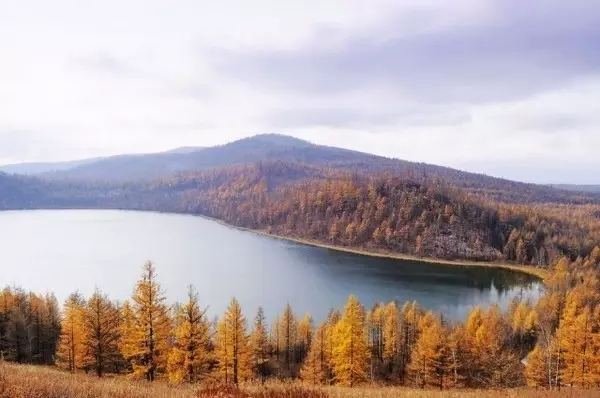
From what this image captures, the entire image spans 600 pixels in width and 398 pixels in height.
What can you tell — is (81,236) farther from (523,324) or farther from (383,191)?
(523,324)

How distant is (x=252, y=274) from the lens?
353 ft

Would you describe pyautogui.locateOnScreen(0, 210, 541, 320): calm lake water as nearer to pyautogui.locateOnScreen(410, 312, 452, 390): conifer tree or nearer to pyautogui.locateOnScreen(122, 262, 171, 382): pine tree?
pyautogui.locateOnScreen(410, 312, 452, 390): conifer tree

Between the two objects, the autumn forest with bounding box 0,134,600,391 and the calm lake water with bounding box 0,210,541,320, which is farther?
the calm lake water with bounding box 0,210,541,320

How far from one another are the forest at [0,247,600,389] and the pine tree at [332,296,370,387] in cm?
10

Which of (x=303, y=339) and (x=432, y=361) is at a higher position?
(x=432, y=361)

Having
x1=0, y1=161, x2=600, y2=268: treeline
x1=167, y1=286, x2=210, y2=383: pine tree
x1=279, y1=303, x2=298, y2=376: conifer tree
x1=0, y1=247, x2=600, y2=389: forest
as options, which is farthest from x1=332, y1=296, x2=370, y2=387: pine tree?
x1=0, y1=161, x2=600, y2=268: treeline

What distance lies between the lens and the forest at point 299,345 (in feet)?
107

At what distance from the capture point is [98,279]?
98000mm

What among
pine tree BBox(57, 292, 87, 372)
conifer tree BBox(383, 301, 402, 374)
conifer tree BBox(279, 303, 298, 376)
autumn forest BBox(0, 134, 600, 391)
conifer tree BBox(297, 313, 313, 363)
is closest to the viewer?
autumn forest BBox(0, 134, 600, 391)

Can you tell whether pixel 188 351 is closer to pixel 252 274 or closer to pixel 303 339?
pixel 303 339

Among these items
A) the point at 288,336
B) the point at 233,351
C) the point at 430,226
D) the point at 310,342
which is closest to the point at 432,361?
the point at 310,342

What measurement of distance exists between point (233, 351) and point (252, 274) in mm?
71195

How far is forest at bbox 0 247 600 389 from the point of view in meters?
32.5

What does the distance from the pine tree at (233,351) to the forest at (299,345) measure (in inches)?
3.3
